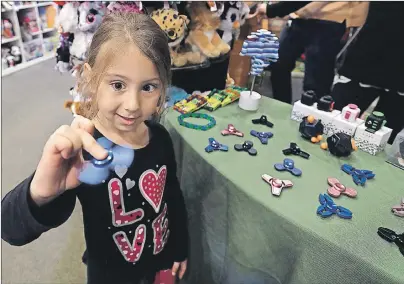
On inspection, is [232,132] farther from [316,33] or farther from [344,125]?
[316,33]

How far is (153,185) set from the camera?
0.68 m

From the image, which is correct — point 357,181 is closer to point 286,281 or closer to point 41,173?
point 286,281

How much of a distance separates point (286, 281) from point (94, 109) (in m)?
0.52

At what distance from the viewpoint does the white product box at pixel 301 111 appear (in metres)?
0.96

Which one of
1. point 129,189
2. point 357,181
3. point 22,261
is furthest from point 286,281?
point 22,261

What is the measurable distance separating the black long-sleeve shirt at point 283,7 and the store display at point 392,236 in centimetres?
97

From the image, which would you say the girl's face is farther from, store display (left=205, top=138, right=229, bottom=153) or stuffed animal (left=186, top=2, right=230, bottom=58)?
stuffed animal (left=186, top=2, right=230, bottom=58)

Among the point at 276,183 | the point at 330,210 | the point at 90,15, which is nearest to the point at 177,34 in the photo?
the point at 90,15

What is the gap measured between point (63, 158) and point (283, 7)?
115cm

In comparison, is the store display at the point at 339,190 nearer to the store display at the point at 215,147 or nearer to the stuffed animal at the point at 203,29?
the store display at the point at 215,147

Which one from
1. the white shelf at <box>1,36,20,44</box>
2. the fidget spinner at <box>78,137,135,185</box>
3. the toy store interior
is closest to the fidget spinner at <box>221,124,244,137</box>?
the toy store interior

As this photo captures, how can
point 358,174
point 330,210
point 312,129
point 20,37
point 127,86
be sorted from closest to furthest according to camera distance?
point 127,86
point 330,210
point 358,174
point 312,129
point 20,37

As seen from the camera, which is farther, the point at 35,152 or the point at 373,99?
the point at 35,152

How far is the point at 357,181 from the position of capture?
0.76 m
